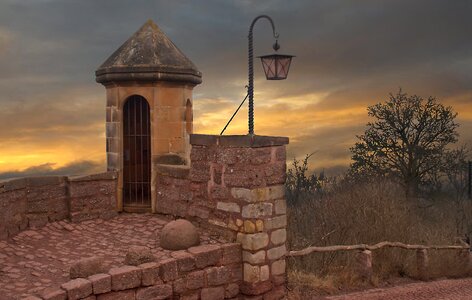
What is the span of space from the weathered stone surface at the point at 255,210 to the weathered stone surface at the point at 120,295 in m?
2.14

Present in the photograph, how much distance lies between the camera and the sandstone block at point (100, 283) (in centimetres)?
665

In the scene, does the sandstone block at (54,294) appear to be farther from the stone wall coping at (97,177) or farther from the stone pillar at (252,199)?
the stone wall coping at (97,177)

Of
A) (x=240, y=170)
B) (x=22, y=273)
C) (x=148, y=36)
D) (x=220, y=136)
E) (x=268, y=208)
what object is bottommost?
(x=22, y=273)

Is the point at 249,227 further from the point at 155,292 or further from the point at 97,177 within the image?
the point at 97,177

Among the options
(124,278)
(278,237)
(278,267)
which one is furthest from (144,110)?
(124,278)

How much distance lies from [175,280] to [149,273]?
0.51 m

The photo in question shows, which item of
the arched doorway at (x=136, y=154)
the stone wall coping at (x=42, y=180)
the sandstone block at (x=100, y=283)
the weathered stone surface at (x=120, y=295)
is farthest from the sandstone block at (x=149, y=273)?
the arched doorway at (x=136, y=154)

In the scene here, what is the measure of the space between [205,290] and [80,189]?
376 centimetres

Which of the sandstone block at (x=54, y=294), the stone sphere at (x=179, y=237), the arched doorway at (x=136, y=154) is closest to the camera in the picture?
the sandstone block at (x=54, y=294)

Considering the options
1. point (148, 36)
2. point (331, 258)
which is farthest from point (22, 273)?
point (331, 258)

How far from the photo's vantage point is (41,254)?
8.19 metres

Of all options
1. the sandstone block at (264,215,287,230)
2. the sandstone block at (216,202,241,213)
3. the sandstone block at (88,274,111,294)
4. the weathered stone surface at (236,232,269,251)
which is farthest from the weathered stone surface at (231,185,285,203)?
the sandstone block at (88,274,111,294)

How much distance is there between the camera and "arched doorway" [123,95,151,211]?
35.9 feet

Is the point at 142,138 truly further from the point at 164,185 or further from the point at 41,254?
the point at 41,254
